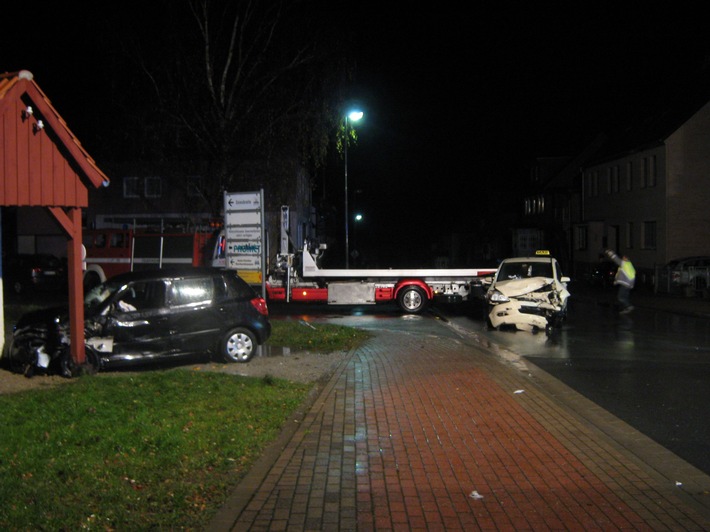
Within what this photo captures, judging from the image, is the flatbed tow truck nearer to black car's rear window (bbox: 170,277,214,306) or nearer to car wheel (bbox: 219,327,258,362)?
car wheel (bbox: 219,327,258,362)

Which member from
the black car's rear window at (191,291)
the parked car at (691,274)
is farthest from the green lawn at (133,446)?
the parked car at (691,274)

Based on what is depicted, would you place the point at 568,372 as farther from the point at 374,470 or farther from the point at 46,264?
the point at 46,264

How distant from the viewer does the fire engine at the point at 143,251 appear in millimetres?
25281

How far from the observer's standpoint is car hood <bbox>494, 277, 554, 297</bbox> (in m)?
15.9

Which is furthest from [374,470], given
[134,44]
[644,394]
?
[134,44]

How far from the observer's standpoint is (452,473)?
19.5 ft

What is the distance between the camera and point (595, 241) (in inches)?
A: 1601

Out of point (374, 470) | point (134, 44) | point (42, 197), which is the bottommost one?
point (374, 470)

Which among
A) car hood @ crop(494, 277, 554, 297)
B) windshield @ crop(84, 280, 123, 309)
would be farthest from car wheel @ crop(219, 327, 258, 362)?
car hood @ crop(494, 277, 554, 297)

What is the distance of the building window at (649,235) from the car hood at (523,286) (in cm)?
2039

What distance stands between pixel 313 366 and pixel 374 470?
5.24 m

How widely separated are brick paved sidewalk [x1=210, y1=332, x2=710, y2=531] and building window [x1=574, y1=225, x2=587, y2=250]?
35177 millimetres

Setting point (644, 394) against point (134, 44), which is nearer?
point (644, 394)

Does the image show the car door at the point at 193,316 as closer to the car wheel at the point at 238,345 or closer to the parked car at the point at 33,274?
the car wheel at the point at 238,345
